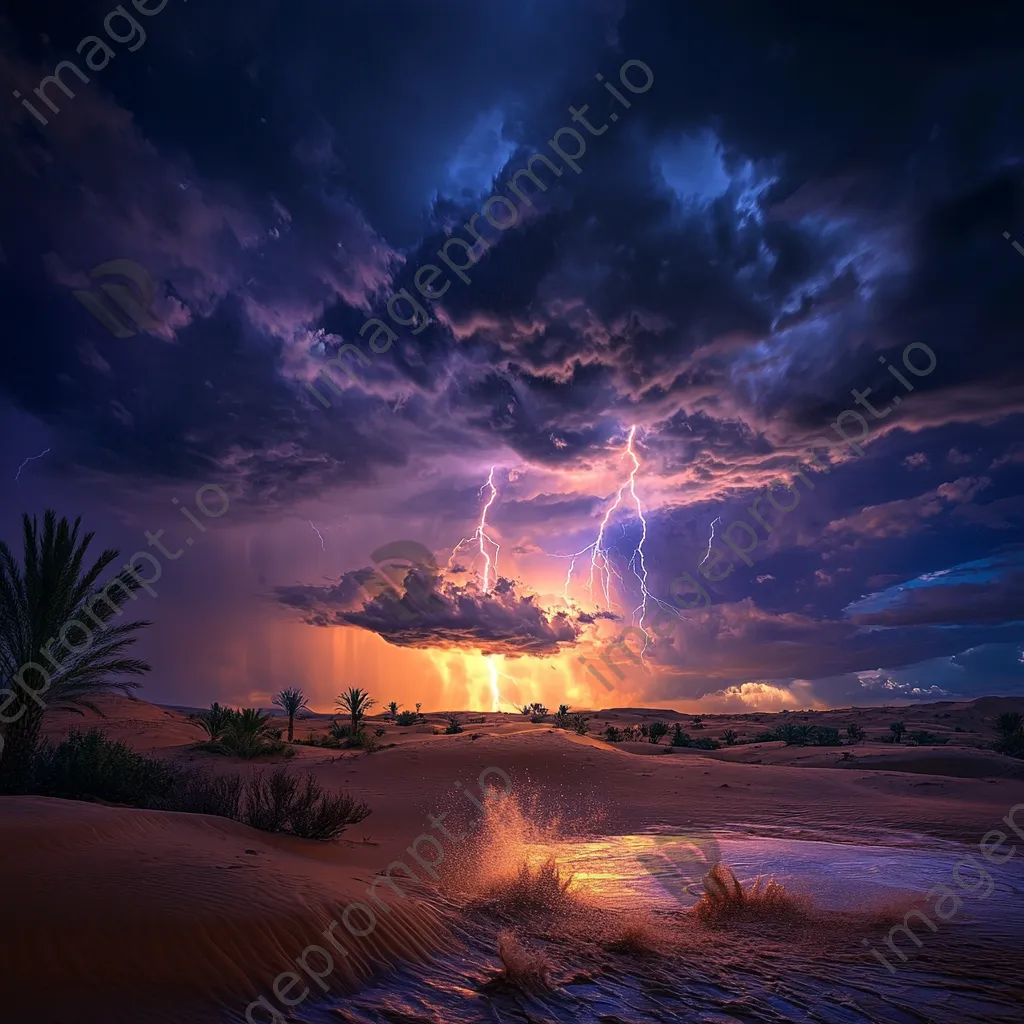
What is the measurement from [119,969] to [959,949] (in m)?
7.21

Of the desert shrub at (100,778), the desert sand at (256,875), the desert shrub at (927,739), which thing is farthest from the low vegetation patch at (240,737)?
the desert shrub at (927,739)

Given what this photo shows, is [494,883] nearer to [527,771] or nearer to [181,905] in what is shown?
[181,905]

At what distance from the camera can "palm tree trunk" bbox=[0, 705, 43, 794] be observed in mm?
10998

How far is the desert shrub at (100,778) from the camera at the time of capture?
1015 cm

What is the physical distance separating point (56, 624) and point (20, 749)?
8.60 ft

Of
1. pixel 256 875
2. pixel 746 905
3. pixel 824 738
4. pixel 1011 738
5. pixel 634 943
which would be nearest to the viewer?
pixel 634 943

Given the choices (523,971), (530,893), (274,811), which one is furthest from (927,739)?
(523,971)

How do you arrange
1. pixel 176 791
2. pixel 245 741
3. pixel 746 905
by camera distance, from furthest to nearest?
pixel 245 741 < pixel 176 791 < pixel 746 905

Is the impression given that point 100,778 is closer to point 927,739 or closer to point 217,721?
point 217,721

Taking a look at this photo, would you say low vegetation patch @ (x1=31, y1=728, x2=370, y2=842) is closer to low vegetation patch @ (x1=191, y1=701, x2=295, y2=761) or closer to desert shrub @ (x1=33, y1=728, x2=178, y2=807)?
desert shrub @ (x1=33, y1=728, x2=178, y2=807)

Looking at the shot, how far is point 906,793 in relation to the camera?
16.3 metres

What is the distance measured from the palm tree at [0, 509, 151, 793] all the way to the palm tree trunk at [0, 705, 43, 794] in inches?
1.0

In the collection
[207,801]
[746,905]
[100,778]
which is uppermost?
[100,778]

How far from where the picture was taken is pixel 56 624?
13.1 m
